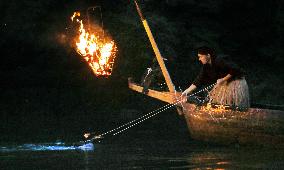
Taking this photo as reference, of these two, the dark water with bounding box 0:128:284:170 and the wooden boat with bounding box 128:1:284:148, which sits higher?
the wooden boat with bounding box 128:1:284:148

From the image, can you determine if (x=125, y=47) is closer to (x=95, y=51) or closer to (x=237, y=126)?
(x=95, y=51)

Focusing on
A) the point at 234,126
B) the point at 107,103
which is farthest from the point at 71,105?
the point at 234,126

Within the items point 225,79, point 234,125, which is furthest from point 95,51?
point 234,125

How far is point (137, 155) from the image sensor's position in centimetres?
1497

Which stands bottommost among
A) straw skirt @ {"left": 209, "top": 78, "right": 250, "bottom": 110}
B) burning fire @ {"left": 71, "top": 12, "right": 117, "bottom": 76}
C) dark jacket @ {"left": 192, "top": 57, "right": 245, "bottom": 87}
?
straw skirt @ {"left": 209, "top": 78, "right": 250, "bottom": 110}

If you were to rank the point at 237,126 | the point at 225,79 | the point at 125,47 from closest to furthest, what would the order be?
the point at 237,126 → the point at 225,79 → the point at 125,47

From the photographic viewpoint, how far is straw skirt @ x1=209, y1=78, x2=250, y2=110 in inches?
638

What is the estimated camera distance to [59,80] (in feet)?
91.5

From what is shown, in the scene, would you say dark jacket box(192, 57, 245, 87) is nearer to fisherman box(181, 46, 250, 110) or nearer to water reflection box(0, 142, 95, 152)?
fisherman box(181, 46, 250, 110)

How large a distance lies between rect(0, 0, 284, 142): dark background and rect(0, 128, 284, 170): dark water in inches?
318

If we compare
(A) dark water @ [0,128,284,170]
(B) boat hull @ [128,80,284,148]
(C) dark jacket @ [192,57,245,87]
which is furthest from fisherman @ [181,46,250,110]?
(A) dark water @ [0,128,284,170]

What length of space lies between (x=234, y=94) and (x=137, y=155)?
2721 millimetres

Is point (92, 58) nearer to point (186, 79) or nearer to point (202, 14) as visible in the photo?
point (186, 79)

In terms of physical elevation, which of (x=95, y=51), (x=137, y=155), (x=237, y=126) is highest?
(x=95, y=51)
